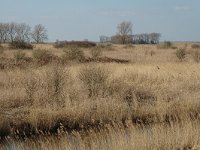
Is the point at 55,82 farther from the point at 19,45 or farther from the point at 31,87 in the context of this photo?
the point at 19,45

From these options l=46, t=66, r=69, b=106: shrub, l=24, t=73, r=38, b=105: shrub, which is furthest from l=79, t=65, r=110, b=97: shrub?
l=24, t=73, r=38, b=105: shrub

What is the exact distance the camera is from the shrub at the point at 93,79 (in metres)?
16.6

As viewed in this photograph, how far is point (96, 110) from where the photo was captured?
14000 mm

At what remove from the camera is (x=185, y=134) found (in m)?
10.1

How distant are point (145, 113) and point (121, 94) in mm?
2252

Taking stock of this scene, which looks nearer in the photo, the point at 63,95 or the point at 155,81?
the point at 63,95

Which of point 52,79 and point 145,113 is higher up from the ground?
point 52,79

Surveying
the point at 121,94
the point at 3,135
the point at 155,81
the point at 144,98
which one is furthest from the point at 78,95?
the point at 155,81

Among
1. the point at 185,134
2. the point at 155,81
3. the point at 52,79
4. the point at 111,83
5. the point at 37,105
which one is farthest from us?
the point at 155,81

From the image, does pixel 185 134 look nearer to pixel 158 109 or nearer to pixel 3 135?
pixel 158 109

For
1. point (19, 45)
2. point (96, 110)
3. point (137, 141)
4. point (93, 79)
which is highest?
point (19, 45)

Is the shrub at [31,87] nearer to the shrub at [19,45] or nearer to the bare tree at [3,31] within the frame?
the shrub at [19,45]

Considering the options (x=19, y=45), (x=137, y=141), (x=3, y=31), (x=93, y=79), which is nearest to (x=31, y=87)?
(x=93, y=79)

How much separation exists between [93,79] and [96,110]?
2993mm
